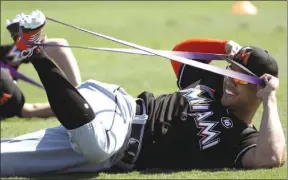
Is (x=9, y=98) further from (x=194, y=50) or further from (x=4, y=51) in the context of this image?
(x=194, y=50)

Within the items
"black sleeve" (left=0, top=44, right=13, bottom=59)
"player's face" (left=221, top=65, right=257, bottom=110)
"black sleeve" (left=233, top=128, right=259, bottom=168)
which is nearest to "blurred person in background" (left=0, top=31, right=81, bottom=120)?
"black sleeve" (left=0, top=44, right=13, bottom=59)

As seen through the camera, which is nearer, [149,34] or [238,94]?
[238,94]

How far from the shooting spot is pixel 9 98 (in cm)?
456

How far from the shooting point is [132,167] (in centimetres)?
302

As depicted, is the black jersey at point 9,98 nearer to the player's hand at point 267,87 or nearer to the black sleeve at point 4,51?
the black sleeve at point 4,51

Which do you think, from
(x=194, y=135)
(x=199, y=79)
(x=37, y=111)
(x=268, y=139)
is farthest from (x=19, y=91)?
(x=268, y=139)

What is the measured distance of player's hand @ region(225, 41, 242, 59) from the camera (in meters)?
3.13

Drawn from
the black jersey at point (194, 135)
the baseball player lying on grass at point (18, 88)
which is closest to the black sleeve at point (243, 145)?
the black jersey at point (194, 135)

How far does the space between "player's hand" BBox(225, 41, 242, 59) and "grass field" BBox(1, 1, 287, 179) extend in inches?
22.8

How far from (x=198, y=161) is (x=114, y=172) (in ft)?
1.27

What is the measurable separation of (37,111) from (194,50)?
1577 mm

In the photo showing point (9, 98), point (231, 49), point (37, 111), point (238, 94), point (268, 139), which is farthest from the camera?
point (37, 111)

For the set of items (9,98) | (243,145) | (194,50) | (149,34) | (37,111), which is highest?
(194,50)

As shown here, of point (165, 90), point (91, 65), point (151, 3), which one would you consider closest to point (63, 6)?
point (151, 3)
